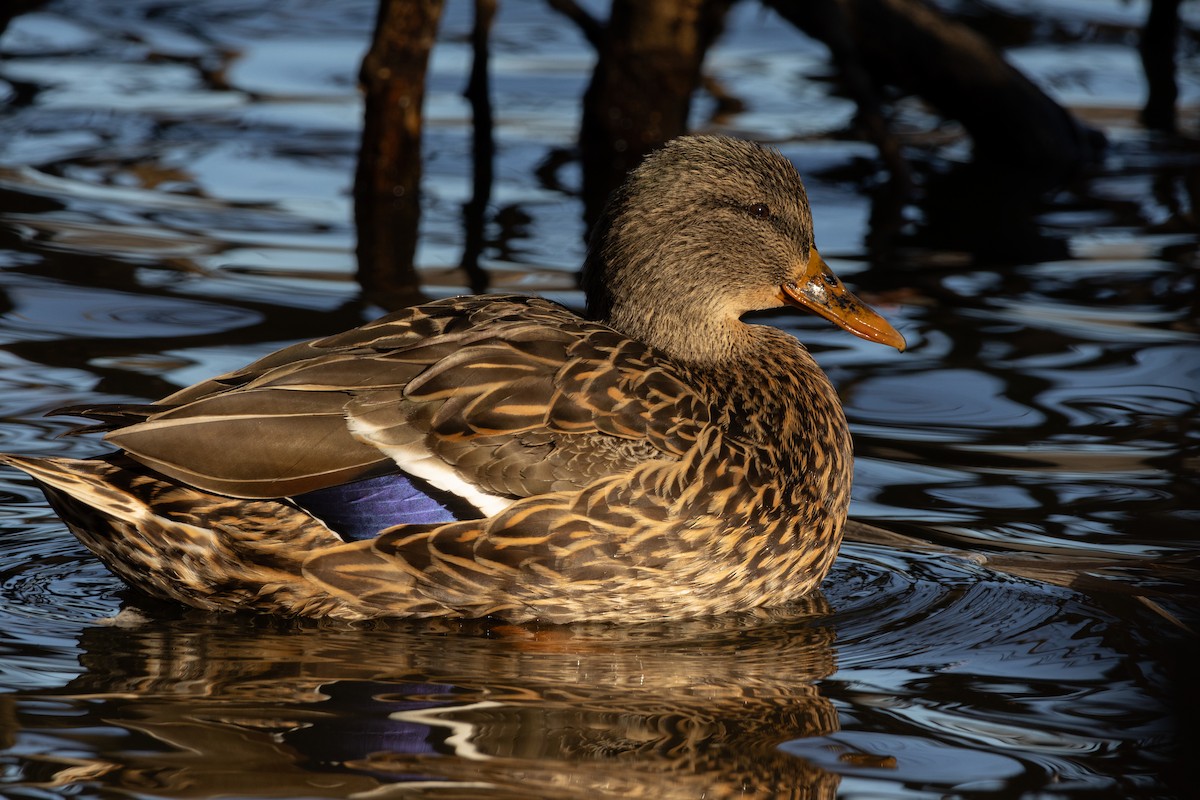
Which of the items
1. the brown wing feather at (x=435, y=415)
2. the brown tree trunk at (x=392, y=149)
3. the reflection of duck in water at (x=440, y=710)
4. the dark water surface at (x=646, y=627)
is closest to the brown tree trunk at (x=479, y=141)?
the dark water surface at (x=646, y=627)

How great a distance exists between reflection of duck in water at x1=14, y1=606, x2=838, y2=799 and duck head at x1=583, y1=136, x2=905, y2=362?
1.12 metres

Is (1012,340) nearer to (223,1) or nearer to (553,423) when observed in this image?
(553,423)

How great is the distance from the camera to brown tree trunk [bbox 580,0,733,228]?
11.5 metres

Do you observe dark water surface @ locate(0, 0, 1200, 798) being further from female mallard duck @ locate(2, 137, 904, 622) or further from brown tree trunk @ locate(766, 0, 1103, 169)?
brown tree trunk @ locate(766, 0, 1103, 169)

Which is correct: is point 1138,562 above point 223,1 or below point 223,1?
below

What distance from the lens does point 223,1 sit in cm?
1703

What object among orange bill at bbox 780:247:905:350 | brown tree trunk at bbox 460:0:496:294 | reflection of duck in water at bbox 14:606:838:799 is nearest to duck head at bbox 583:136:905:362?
orange bill at bbox 780:247:905:350

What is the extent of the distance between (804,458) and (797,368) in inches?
18.6

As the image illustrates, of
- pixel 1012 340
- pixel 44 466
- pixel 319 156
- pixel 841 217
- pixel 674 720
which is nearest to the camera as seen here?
pixel 674 720

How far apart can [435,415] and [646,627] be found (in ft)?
3.14

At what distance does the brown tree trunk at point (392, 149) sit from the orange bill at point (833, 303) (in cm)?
289

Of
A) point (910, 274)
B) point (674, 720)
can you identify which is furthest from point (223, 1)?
point (674, 720)

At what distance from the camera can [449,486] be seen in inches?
223

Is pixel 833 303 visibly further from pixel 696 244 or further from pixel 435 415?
pixel 435 415
